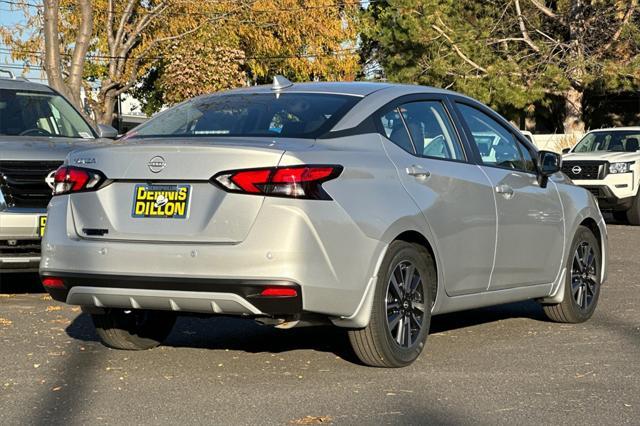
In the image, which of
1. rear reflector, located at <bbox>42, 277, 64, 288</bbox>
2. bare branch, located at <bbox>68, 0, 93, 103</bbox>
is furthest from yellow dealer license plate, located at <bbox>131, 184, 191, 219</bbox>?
bare branch, located at <bbox>68, 0, 93, 103</bbox>

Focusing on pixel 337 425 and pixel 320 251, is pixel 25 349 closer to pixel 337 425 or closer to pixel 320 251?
pixel 320 251

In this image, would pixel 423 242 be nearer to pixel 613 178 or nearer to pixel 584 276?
pixel 584 276

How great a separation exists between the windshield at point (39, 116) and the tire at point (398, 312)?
5.70 meters

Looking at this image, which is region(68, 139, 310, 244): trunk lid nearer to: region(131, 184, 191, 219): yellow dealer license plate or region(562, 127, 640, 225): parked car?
region(131, 184, 191, 219): yellow dealer license plate

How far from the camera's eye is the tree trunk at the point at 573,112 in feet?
130

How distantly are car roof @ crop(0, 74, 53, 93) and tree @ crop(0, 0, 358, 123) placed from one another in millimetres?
23667

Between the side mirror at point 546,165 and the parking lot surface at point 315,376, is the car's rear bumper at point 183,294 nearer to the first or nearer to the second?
the parking lot surface at point 315,376

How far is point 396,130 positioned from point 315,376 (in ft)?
4.96

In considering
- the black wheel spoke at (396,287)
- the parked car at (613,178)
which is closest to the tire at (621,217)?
the parked car at (613,178)

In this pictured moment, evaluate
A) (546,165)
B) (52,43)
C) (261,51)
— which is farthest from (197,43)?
(546,165)

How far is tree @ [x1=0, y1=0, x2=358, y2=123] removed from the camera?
4100cm

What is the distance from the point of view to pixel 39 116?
1184 cm

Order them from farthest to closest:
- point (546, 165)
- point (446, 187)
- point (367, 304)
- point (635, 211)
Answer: point (635, 211), point (546, 165), point (446, 187), point (367, 304)

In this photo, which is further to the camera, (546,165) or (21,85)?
(21,85)
